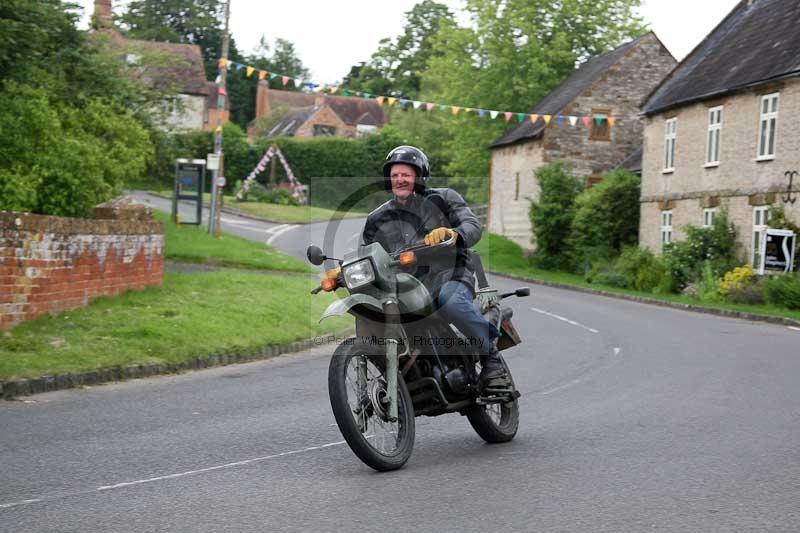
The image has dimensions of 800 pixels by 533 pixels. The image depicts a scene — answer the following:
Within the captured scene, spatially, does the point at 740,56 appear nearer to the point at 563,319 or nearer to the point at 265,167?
the point at 563,319

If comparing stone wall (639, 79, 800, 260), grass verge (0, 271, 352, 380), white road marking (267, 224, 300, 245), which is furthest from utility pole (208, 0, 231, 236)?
stone wall (639, 79, 800, 260)

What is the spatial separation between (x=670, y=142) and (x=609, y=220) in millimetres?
4881

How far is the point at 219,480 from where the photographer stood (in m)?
6.45

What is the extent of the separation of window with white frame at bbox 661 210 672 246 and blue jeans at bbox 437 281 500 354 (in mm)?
30283

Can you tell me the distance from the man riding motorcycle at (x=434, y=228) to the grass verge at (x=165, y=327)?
5.00 metres

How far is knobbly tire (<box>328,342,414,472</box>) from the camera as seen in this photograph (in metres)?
6.45

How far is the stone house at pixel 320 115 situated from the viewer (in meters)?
101

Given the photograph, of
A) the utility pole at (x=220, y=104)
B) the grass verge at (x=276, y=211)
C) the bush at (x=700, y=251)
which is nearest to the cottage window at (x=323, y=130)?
the grass verge at (x=276, y=211)

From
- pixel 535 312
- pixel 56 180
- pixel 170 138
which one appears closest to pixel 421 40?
pixel 170 138

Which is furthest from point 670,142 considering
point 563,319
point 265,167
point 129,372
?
point 265,167

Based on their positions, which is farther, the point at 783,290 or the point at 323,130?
the point at 323,130

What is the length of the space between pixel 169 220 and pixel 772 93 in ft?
67.3

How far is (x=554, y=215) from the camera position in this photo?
44.0 m

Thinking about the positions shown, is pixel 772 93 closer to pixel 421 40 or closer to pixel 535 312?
pixel 535 312
